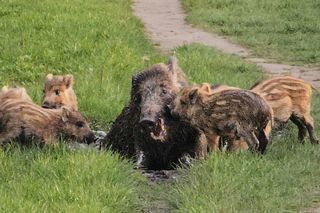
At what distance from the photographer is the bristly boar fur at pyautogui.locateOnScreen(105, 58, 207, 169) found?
260 inches

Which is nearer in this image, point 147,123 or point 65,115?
point 147,123

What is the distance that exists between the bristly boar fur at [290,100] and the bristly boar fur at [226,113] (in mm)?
784

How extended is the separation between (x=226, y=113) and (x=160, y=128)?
26.3 inches

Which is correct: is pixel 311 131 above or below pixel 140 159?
below

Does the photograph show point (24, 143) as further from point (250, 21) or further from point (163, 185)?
point (250, 21)

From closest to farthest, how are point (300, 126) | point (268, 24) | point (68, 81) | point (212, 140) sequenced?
point (212, 140) < point (300, 126) < point (68, 81) < point (268, 24)

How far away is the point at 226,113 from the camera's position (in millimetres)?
6773

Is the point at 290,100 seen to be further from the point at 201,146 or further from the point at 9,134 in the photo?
the point at 9,134

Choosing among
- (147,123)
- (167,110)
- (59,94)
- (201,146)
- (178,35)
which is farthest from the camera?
(178,35)

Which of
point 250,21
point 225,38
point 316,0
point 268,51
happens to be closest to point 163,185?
point 268,51

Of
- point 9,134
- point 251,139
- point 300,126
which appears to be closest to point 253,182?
point 251,139

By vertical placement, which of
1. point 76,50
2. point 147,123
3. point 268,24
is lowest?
point 268,24

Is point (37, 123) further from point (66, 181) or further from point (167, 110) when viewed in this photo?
point (66, 181)

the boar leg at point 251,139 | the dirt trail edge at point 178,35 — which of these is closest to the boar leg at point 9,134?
the boar leg at point 251,139
